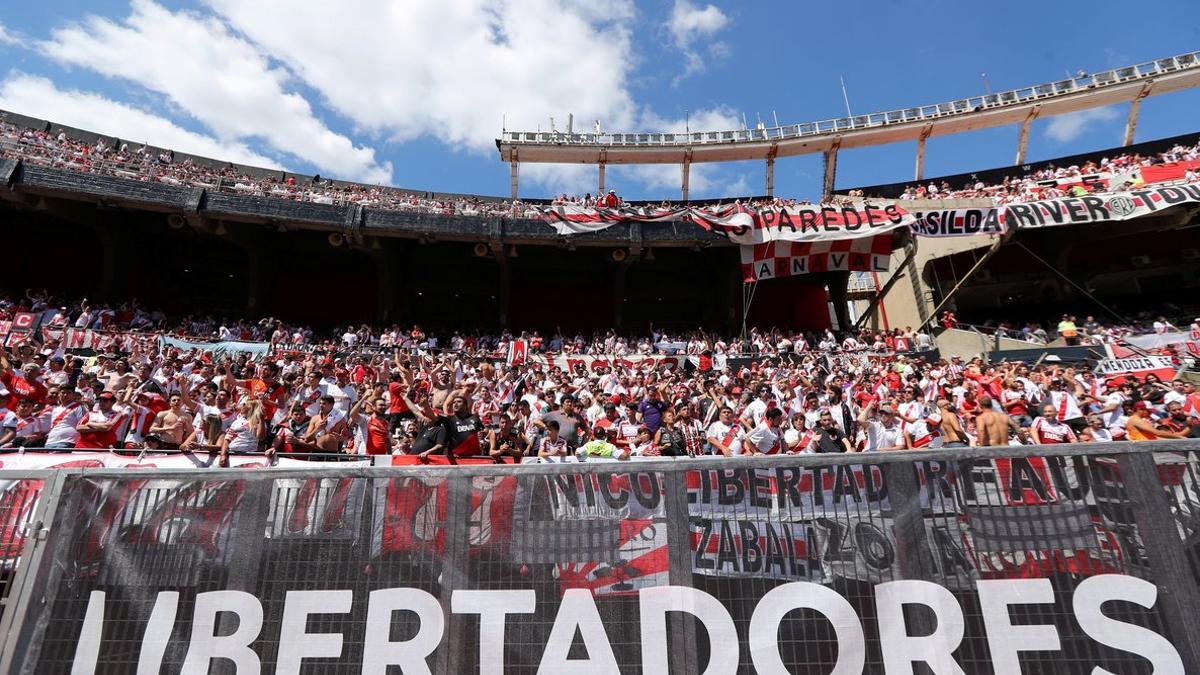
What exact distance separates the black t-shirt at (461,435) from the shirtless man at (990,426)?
6.51m

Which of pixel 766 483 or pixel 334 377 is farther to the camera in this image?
pixel 334 377

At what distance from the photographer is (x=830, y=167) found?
1201 inches

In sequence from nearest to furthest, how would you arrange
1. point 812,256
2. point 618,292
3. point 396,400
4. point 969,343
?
point 396,400, point 969,343, point 812,256, point 618,292

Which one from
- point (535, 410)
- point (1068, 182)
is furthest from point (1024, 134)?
point (535, 410)

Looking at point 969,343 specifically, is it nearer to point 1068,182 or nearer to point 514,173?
point 1068,182

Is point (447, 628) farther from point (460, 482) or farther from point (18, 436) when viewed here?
point (18, 436)

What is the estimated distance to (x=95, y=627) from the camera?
2.92 meters

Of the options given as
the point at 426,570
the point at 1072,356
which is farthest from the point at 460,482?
the point at 1072,356

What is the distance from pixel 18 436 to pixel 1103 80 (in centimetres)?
4292

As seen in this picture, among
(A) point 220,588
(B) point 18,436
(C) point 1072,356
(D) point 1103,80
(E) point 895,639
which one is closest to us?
(E) point 895,639

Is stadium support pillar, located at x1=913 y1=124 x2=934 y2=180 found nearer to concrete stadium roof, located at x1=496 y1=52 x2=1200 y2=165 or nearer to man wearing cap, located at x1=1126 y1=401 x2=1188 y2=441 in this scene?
concrete stadium roof, located at x1=496 y1=52 x2=1200 y2=165

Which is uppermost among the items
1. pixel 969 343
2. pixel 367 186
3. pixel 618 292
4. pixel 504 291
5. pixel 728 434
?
pixel 367 186

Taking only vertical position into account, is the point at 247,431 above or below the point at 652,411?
below

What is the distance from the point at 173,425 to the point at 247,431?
1.05 m
